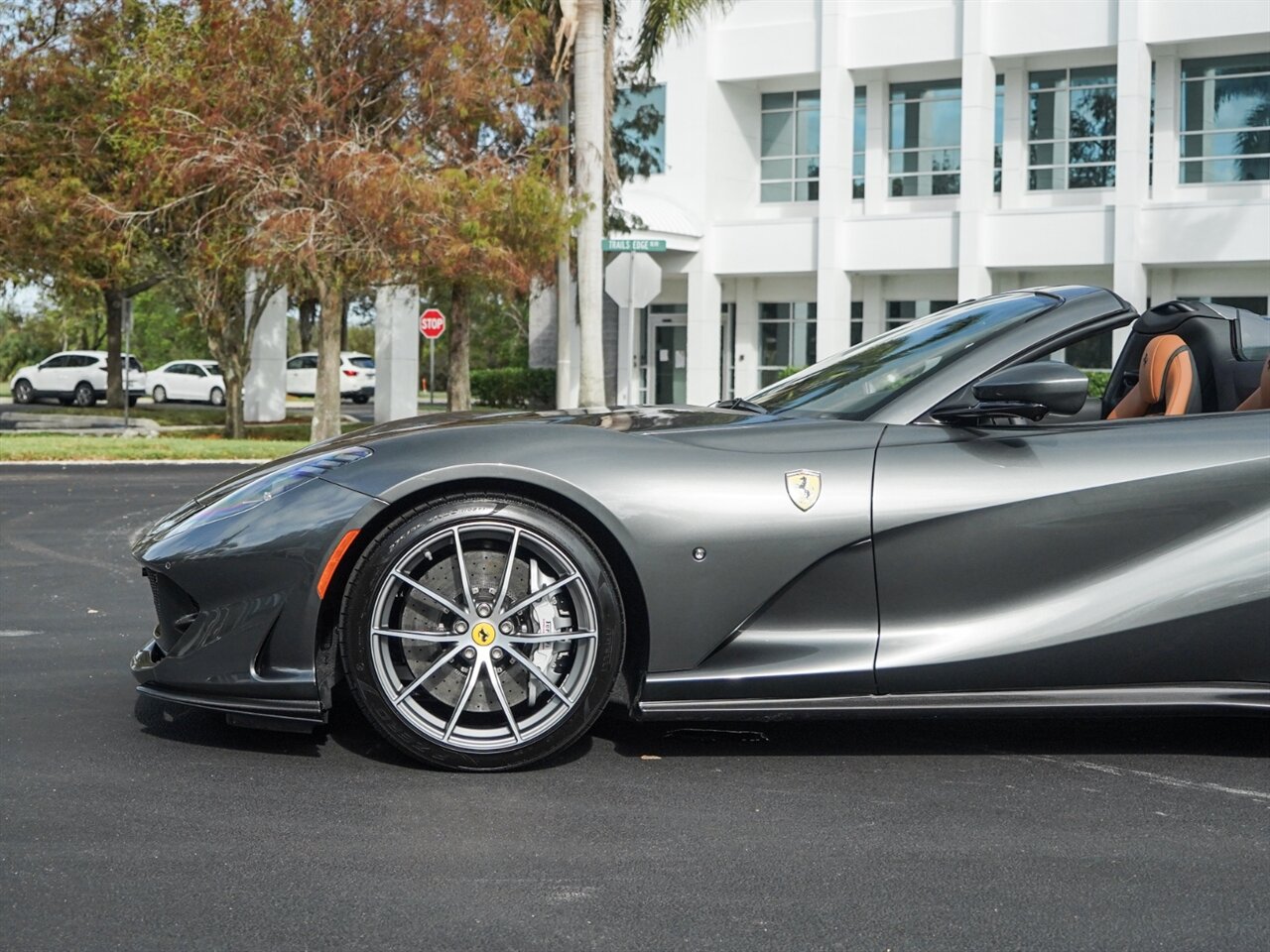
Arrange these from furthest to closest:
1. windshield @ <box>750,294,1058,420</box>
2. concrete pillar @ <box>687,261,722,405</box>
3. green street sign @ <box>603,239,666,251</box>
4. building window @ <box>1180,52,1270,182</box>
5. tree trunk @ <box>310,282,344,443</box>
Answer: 1. concrete pillar @ <box>687,261,722,405</box>
2. building window @ <box>1180,52,1270,182</box>
3. tree trunk @ <box>310,282,344,443</box>
4. green street sign @ <box>603,239,666,251</box>
5. windshield @ <box>750,294,1058,420</box>

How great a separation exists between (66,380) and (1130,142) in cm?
3099

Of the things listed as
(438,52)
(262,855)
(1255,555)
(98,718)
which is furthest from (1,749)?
(438,52)

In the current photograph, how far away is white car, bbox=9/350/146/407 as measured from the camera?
150ft

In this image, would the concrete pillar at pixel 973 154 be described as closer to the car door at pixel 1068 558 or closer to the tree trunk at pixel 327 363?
the tree trunk at pixel 327 363

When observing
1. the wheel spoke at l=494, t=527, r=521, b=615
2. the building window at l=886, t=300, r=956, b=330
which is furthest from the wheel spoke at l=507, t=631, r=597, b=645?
the building window at l=886, t=300, r=956, b=330

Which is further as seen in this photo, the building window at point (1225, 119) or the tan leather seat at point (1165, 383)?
the building window at point (1225, 119)

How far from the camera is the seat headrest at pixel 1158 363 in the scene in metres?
4.78

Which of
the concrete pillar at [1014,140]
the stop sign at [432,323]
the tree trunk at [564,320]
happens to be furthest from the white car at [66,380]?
the concrete pillar at [1014,140]

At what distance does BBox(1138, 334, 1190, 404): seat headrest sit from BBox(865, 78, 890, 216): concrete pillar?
1198 inches

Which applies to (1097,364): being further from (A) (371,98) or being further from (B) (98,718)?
(B) (98,718)

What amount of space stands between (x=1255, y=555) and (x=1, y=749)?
3.60 metres

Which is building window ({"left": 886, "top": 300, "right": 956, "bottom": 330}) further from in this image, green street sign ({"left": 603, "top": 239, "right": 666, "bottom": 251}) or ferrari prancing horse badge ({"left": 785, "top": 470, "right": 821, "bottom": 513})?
ferrari prancing horse badge ({"left": 785, "top": 470, "right": 821, "bottom": 513})

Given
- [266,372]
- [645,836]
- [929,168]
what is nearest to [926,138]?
[929,168]

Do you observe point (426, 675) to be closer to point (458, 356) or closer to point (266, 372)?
point (458, 356)
